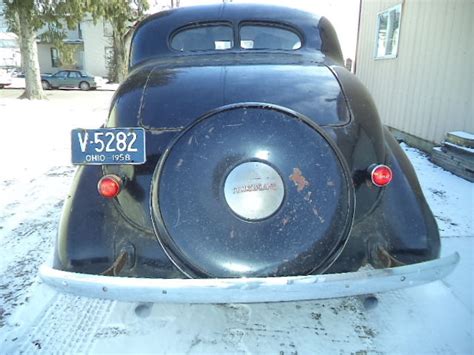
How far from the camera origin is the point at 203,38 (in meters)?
3.41

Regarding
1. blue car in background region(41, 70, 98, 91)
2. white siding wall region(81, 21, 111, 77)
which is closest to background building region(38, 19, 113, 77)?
white siding wall region(81, 21, 111, 77)

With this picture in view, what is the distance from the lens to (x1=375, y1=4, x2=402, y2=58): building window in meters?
7.96

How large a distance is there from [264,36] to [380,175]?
1.94 meters

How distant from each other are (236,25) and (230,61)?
2.63 ft

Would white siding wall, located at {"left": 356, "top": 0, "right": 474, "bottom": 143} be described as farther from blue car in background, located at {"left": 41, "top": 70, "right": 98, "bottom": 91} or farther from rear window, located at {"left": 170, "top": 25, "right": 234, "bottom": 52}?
blue car in background, located at {"left": 41, "top": 70, "right": 98, "bottom": 91}

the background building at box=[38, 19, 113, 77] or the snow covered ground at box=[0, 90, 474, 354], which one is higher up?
the background building at box=[38, 19, 113, 77]

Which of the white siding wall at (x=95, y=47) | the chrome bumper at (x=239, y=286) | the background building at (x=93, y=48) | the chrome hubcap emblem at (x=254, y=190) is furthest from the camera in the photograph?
the white siding wall at (x=95, y=47)

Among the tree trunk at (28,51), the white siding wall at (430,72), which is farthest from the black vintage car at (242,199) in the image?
the tree trunk at (28,51)

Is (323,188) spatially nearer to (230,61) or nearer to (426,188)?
(230,61)

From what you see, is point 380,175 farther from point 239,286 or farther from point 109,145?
point 109,145

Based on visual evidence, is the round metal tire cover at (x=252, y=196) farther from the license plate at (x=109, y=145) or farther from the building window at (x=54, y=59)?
the building window at (x=54, y=59)

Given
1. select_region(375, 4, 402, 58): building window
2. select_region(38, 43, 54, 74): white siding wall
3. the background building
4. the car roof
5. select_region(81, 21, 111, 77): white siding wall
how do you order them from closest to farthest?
the car roof, select_region(375, 4, 402, 58): building window, the background building, select_region(81, 21, 111, 77): white siding wall, select_region(38, 43, 54, 74): white siding wall

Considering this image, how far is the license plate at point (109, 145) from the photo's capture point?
6.54ft

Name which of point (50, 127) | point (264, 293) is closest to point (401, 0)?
point (264, 293)
